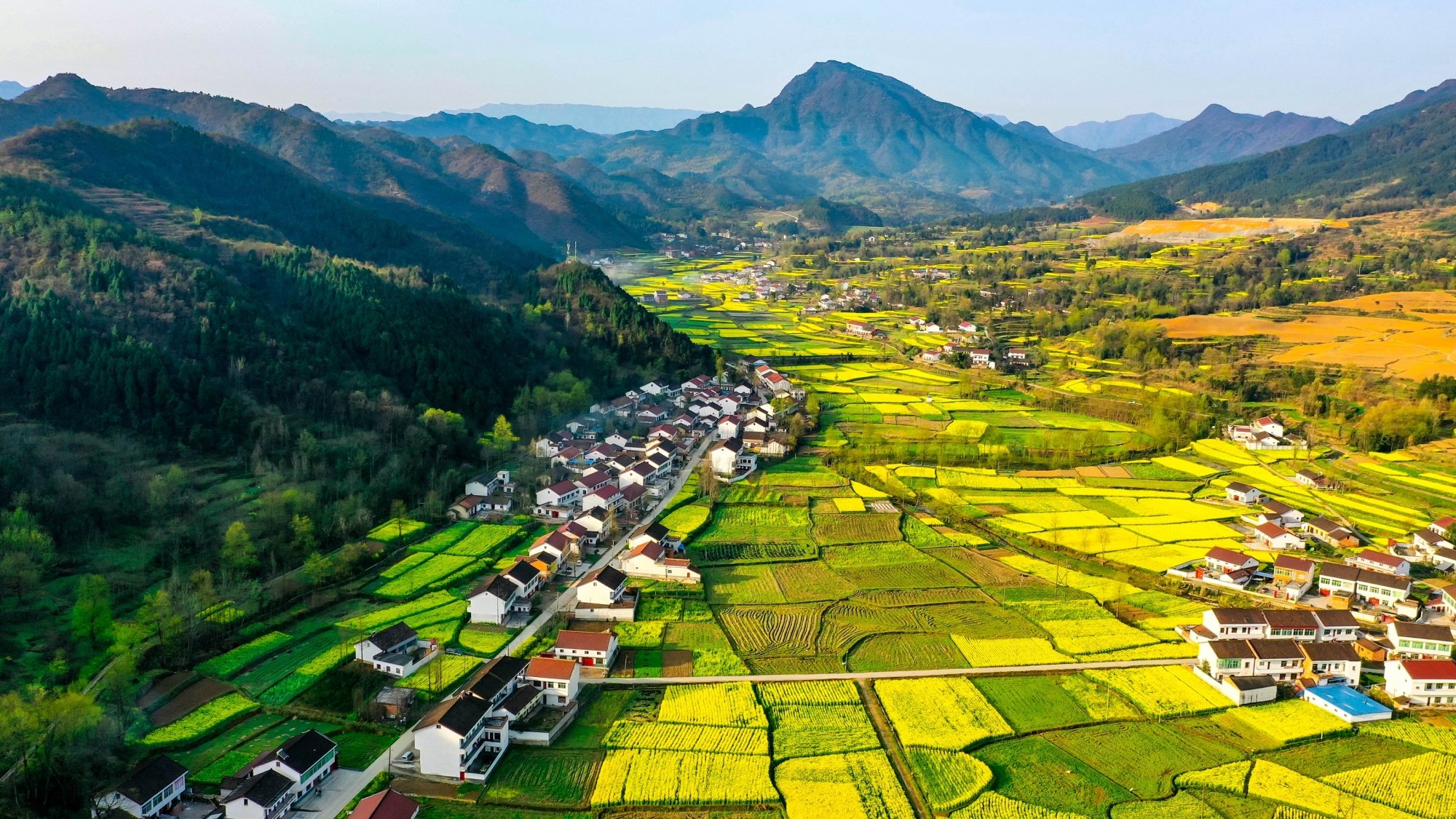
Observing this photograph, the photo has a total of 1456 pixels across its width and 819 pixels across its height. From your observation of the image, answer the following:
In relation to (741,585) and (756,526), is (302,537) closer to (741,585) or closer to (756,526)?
(741,585)

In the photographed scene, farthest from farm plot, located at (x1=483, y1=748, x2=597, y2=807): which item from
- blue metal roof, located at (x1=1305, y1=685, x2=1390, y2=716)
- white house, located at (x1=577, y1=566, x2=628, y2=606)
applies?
blue metal roof, located at (x1=1305, y1=685, x2=1390, y2=716)

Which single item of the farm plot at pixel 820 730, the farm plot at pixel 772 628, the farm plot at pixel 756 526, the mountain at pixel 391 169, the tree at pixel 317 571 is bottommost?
the farm plot at pixel 820 730

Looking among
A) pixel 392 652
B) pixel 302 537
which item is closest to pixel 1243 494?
pixel 392 652

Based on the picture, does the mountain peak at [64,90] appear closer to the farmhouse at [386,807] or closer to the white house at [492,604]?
the white house at [492,604]

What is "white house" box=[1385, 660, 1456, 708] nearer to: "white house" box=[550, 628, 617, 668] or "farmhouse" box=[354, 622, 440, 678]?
"white house" box=[550, 628, 617, 668]

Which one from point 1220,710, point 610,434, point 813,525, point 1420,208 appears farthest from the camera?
point 1420,208

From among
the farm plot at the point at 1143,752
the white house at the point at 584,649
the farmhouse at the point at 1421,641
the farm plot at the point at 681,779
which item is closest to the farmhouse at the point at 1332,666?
the farmhouse at the point at 1421,641

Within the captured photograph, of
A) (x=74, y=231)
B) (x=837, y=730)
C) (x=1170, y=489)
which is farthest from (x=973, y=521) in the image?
(x=74, y=231)

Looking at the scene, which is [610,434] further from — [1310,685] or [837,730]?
[1310,685]
